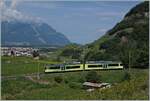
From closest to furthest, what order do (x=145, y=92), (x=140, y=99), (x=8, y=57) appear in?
(x=140, y=99) < (x=145, y=92) < (x=8, y=57)

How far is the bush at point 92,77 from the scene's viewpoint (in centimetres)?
663

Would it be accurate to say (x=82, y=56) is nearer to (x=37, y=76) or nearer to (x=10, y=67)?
(x=37, y=76)

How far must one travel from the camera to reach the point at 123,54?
298 inches

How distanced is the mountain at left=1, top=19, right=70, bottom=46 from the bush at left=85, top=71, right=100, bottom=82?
2.49 ft

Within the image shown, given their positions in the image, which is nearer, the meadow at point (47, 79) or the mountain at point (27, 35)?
the meadow at point (47, 79)

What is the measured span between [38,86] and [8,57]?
3.14 ft

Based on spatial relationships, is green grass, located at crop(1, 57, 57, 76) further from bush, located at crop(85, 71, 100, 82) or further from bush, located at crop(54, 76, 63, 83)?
bush, located at crop(85, 71, 100, 82)

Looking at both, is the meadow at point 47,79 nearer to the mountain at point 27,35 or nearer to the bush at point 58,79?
the bush at point 58,79

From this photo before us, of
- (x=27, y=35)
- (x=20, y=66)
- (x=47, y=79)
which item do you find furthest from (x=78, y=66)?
(x=27, y=35)

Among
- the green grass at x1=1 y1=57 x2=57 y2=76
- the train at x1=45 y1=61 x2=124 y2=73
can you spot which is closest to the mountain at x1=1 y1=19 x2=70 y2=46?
the green grass at x1=1 y1=57 x2=57 y2=76

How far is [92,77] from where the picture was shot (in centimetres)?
679

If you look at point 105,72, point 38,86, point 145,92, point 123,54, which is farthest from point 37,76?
point 145,92

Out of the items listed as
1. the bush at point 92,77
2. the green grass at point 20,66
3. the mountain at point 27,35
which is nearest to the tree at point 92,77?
the bush at point 92,77

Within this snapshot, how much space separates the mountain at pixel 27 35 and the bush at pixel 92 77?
0.76 metres
